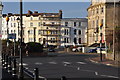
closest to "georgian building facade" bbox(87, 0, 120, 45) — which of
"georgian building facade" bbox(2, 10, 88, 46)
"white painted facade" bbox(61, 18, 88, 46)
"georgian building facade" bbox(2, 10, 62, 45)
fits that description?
"white painted facade" bbox(61, 18, 88, 46)

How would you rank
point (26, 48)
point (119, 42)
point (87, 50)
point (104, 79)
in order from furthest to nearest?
point (87, 50)
point (26, 48)
point (119, 42)
point (104, 79)

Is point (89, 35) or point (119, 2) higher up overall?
point (119, 2)

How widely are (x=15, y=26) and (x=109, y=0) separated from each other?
49521mm

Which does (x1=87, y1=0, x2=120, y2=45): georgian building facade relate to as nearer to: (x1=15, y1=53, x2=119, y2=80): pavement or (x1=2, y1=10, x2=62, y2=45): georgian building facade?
(x1=2, y1=10, x2=62, y2=45): georgian building facade

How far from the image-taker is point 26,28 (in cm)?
12012

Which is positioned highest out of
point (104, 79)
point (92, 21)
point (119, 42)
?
point (92, 21)

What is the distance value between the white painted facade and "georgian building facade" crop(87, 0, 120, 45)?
75.3ft

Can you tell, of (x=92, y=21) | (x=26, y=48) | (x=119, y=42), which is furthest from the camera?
(x=92, y=21)

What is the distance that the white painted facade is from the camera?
11431cm

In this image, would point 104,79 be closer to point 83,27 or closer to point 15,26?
point 83,27

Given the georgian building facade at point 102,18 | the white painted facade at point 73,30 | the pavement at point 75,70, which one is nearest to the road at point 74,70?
the pavement at point 75,70

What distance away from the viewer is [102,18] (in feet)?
270

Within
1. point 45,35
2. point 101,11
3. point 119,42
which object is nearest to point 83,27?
point 45,35

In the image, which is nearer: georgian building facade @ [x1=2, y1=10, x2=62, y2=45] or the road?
the road
